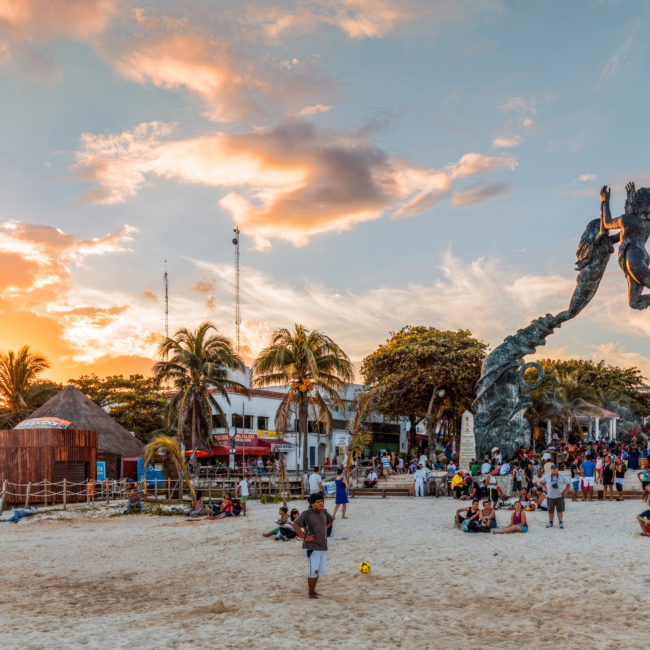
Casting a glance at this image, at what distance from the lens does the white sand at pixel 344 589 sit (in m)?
8.34

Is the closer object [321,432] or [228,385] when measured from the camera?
[228,385]

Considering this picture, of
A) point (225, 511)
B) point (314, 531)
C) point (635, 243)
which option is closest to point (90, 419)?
point (225, 511)

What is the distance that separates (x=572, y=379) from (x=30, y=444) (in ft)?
115

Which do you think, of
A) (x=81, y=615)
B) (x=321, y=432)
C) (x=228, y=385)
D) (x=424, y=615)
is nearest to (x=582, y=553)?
(x=424, y=615)

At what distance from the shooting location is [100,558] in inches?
596

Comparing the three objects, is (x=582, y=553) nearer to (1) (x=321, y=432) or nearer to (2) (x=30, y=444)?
(2) (x=30, y=444)

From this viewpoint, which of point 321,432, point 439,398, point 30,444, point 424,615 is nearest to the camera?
point 424,615

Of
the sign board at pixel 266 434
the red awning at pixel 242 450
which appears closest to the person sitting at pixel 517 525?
the red awning at pixel 242 450

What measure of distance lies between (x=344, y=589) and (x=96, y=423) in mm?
27140

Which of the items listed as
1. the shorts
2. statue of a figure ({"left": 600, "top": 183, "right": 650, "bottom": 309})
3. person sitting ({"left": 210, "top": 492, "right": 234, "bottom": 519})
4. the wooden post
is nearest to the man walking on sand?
the shorts

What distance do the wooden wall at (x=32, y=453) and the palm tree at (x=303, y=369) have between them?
10573mm

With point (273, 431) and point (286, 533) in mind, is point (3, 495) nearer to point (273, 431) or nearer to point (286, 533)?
point (286, 533)

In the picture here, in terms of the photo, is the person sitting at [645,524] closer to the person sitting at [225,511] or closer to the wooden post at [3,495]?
the person sitting at [225,511]

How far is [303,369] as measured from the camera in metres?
35.8
